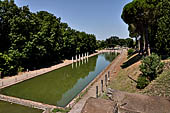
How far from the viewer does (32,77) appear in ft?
63.9

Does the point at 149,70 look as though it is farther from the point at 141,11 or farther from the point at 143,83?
the point at 141,11

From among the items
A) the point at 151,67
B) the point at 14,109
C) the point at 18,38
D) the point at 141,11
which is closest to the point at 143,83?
the point at 151,67

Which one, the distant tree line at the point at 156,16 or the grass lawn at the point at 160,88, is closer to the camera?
the grass lawn at the point at 160,88

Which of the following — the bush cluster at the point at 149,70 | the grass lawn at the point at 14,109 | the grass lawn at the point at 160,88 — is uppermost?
the bush cluster at the point at 149,70

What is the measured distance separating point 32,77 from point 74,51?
85.4ft

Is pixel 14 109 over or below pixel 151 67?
below

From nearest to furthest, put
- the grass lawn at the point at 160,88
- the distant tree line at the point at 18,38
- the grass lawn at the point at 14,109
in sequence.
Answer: the grass lawn at the point at 160,88 < the grass lawn at the point at 14,109 < the distant tree line at the point at 18,38

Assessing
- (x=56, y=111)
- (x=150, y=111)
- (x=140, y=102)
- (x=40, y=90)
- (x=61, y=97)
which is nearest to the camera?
(x=150, y=111)

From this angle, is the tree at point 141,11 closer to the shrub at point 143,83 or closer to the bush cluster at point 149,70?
the bush cluster at point 149,70

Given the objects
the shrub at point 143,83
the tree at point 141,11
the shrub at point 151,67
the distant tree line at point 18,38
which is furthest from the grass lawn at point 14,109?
the tree at point 141,11

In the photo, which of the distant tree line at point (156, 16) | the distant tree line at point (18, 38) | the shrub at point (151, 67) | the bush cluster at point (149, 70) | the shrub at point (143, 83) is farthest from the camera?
the distant tree line at point (18, 38)

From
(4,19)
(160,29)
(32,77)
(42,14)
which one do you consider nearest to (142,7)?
(160,29)

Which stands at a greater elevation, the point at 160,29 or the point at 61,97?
the point at 160,29

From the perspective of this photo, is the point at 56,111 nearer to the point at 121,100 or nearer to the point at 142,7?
the point at 121,100
